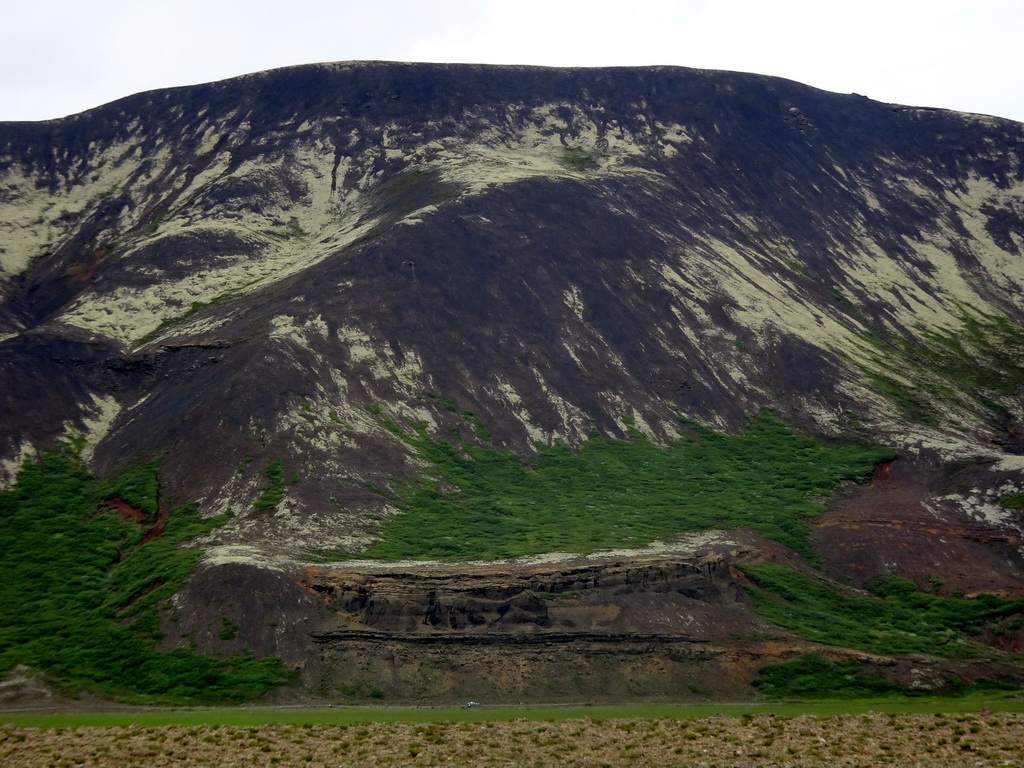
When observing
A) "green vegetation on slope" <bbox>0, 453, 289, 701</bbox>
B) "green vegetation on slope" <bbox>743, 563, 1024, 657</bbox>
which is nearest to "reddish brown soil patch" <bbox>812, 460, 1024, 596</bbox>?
"green vegetation on slope" <bbox>743, 563, 1024, 657</bbox>

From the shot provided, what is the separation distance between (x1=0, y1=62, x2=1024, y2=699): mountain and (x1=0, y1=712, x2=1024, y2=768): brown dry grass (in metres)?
8.98

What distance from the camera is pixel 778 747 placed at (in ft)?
107

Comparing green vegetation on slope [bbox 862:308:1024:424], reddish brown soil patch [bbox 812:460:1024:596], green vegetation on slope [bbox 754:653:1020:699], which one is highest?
green vegetation on slope [bbox 862:308:1024:424]

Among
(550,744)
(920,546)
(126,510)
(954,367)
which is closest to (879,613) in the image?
(920,546)

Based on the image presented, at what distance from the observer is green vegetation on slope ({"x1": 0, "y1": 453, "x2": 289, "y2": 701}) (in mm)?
44094

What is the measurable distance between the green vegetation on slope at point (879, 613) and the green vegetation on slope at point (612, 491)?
16.6 feet

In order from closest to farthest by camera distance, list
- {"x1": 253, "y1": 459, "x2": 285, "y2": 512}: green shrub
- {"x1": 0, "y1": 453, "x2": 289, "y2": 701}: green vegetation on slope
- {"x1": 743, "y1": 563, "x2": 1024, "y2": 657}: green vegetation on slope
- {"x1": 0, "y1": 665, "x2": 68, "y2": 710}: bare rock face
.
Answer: {"x1": 0, "y1": 665, "x2": 68, "y2": 710}: bare rock face, {"x1": 0, "y1": 453, "x2": 289, "y2": 701}: green vegetation on slope, {"x1": 743, "y1": 563, "x2": 1024, "y2": 657}: green vegetation on slope, {"x1": 253, "y1": 459, "x2": 285, "y2": 512}: green shrub

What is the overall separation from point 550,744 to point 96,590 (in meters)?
28.5

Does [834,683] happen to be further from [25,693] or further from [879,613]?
[25,693]

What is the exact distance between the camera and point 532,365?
79.8 meters

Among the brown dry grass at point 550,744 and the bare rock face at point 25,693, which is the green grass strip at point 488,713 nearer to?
the brown dry grass at point 550,744

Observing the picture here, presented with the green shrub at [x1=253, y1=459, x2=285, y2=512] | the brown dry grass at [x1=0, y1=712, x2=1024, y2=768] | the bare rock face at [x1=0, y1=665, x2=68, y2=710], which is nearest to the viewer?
the brown dry grass at [x1=0, y1=712, x2=1024, y2=768]

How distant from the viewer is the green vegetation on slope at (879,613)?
50938mm

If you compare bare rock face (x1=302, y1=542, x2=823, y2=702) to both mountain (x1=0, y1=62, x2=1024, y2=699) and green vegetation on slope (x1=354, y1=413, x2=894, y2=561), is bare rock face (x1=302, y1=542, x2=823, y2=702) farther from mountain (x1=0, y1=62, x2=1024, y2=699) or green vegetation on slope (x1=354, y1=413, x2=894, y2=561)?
green vegetation on slope (x1=354, y1=413, x2=894, y2=561)
